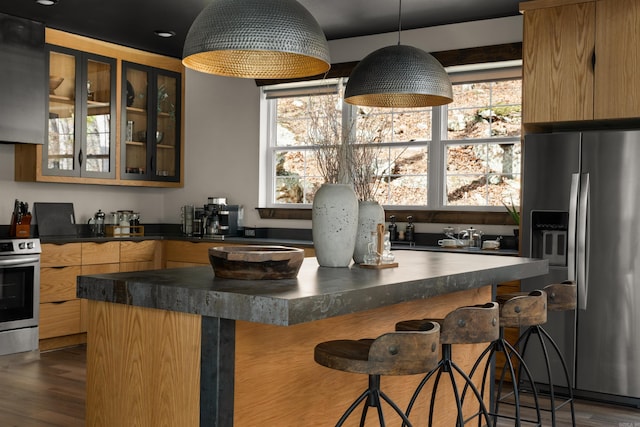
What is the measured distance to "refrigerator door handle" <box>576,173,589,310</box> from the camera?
4.66m

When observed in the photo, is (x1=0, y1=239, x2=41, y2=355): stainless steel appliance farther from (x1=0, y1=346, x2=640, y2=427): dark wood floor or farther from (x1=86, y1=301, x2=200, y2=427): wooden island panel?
(x1=86, y1=301, x2=200, y2=427): wooden island panel

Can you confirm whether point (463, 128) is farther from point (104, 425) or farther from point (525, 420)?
point (104, 425)

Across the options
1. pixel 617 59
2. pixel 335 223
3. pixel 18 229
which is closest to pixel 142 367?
pixel 335 223

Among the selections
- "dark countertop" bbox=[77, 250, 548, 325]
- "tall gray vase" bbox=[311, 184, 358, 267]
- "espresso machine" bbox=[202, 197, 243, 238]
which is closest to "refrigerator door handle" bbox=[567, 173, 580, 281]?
"dark countertop" bbox=[77, 250, 548, 325]

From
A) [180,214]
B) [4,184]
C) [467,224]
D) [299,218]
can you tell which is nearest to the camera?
[467,224]

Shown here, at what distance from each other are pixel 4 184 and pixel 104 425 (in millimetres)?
4301

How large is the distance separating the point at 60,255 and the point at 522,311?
4083 millimetres

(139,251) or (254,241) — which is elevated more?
(254,241)

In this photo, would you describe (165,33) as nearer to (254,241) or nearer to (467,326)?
(254,241)

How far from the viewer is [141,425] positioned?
2.42 m

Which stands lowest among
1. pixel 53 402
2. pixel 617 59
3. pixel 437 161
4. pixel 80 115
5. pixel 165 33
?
pixel 53 402

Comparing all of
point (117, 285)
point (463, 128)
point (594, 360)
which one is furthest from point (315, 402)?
point (463, 128)

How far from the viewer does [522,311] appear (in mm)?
3244

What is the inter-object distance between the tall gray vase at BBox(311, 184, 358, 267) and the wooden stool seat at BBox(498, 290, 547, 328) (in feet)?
2.46
